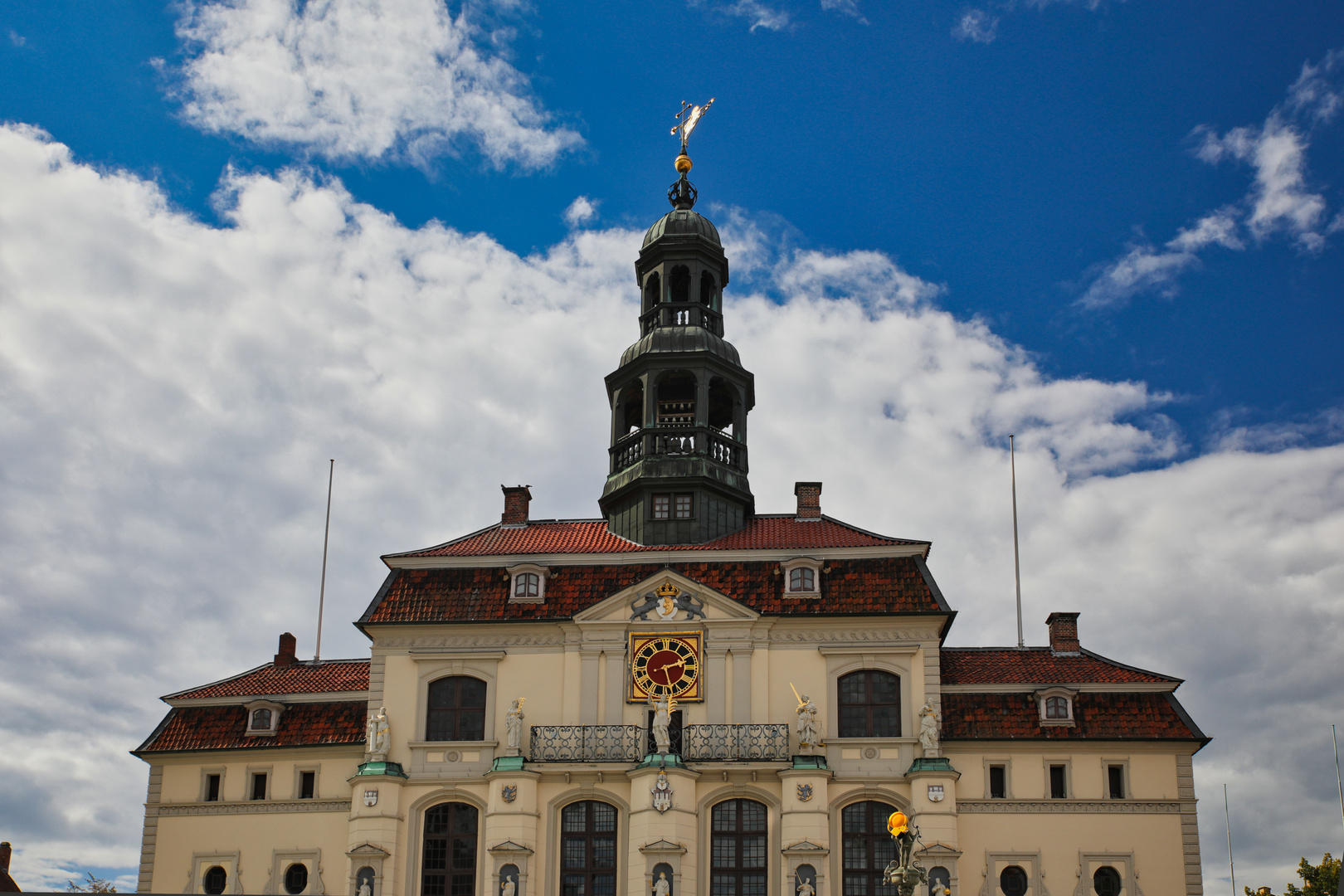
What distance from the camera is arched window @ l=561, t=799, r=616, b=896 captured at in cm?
4047

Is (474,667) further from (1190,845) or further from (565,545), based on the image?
(1190,845)

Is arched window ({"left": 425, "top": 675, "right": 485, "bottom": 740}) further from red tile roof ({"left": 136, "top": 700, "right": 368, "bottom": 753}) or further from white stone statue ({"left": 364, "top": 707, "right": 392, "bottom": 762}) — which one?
red tile roof ({"left": 136, "top": 700, "right": 368, "bottom": 753})

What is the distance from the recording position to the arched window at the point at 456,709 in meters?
42.8

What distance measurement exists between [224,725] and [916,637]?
22904 millimetres

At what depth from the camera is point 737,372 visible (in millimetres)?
49438

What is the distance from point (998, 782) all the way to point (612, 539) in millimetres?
15035

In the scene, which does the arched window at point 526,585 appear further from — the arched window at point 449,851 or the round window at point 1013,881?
the round window at point 1013,881

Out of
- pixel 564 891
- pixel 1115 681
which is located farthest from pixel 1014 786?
pixel 564 891

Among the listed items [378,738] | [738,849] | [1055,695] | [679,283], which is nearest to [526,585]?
[378,738]

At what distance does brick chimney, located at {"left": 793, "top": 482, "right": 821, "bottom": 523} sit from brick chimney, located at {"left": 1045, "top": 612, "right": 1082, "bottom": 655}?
345 inches

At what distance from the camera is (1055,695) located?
42.2m


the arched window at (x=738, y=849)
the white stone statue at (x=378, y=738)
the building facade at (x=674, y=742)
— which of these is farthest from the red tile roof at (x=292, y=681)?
the arched window at (x=738, y=849)

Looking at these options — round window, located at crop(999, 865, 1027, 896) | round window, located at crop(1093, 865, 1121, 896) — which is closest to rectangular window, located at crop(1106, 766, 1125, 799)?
round window, located at crop(1093, 865, 1121, 896)

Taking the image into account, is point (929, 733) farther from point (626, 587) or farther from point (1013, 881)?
point (626, 587)
